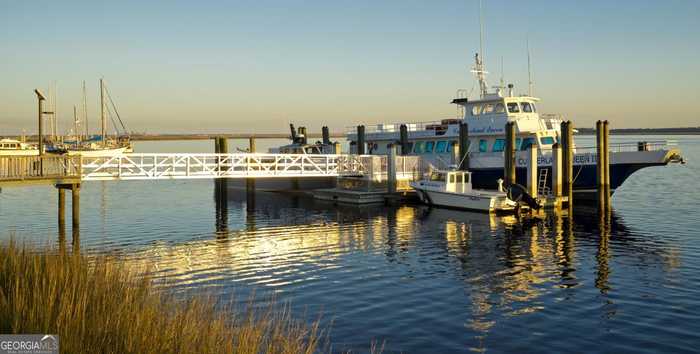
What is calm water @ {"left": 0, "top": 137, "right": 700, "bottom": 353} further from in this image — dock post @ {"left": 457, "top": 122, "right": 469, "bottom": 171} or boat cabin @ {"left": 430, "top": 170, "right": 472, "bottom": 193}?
dock post @ {"left": 457, "top": 122, "right": 469, "bottom": 171}

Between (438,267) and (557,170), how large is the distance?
1521 centimetres

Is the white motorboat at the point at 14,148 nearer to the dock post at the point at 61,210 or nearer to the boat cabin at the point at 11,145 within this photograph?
the boat cabin at the point at 11,145

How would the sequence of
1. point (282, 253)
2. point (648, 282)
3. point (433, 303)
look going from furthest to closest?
point (282, 253), point (648, 282), point (433, 303)

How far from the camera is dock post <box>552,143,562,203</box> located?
3086cm

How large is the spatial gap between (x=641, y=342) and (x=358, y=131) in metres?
33.0

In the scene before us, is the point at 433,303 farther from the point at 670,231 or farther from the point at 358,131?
the point at 358,131

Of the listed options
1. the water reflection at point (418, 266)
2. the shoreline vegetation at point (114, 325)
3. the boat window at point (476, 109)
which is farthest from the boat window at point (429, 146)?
the shoreline vegetation at point (114, 325)

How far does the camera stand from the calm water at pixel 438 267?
39.8ft

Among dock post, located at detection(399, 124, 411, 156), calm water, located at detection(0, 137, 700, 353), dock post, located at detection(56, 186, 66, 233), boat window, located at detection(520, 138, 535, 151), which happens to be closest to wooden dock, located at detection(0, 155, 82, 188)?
dock post, located at detection(56, 186, 66, 233)

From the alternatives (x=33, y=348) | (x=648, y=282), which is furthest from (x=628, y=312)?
(x=33, y=348)

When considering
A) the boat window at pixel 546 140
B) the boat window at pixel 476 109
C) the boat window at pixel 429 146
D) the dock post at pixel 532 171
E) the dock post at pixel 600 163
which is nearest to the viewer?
the dock post at pixel 600 163

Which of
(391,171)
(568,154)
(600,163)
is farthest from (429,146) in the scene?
(600,163)

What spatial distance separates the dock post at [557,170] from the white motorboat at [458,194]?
8.75ft

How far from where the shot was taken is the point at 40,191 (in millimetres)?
44969
